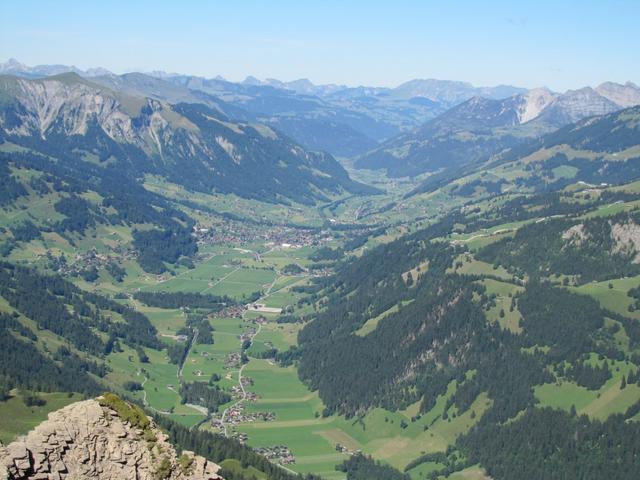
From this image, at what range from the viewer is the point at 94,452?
5478 centimetres

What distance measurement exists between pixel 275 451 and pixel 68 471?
447 feet

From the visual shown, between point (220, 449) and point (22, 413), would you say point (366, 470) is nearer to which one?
point (220, 449)

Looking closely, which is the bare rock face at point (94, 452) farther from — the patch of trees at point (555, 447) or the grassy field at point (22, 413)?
the patch of trees at point (555, 447)

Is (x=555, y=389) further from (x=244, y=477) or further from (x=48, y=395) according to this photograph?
(x=48, y=395)

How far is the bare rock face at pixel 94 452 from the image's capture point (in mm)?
51656

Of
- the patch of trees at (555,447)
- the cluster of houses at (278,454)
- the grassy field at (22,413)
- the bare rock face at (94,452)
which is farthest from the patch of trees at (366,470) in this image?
the bare rock face at (94,452)

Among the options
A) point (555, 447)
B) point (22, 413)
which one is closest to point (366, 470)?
point (555, 447)

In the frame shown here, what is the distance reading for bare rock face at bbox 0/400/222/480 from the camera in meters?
51.7

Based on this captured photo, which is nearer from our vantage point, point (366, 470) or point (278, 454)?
point (366, 470)

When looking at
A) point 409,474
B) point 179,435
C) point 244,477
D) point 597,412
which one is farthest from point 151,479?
point 597,412

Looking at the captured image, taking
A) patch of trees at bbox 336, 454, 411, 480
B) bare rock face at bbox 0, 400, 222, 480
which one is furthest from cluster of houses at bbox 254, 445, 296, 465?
bare rock face at bbox 0, 400, 222, 480

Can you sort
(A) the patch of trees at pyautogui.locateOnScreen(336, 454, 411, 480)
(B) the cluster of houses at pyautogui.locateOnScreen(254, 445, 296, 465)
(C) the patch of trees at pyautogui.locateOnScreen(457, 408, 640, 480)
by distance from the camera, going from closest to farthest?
(C) the patch of trees at pyautogui.locateOnScreen(457, 408, 640, 480), (A) the patch of trees at pyautogui.locateOnScreen(336, 454, 411, 480), (B) the cluster of houses at pyautogui.locateOnScreen(254, 445, 296, 465)

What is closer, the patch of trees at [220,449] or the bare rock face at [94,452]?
the bare rock face at [94,452]

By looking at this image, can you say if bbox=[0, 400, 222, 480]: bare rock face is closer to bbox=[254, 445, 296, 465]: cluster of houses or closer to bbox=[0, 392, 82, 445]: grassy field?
bbox=[0, 392, 82, 445]: grassy field
